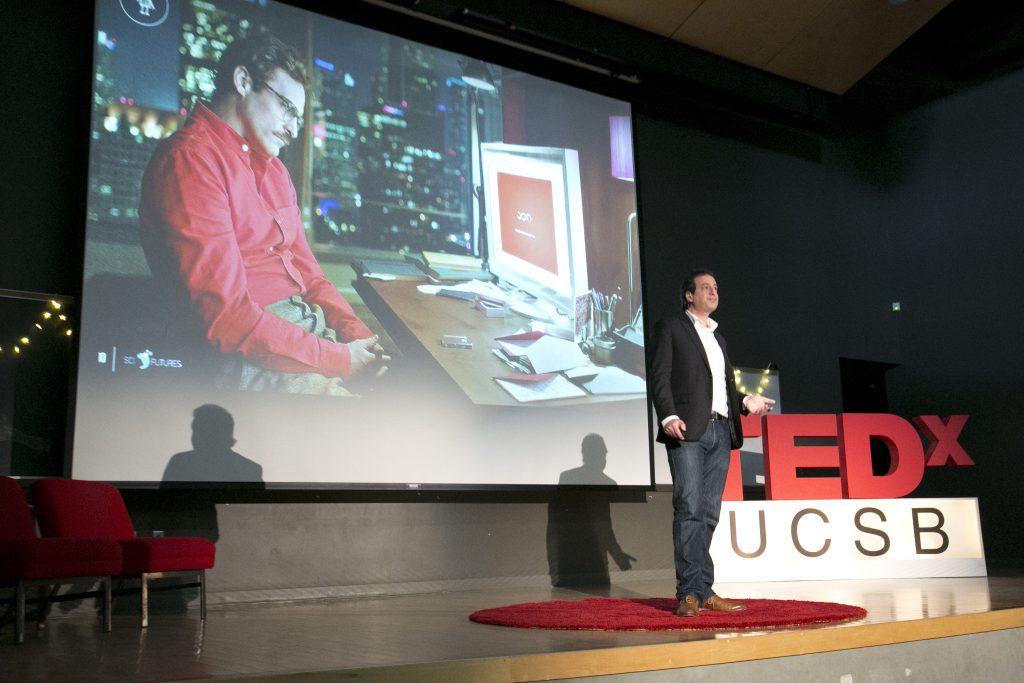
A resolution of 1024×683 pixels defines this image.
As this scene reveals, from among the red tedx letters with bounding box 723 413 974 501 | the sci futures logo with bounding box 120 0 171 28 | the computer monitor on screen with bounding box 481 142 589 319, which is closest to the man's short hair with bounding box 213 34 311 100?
the sci futures logo with bounding box 120 0 171 28

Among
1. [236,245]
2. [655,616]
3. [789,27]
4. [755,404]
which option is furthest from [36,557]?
[789,27]

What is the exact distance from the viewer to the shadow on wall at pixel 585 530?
244 inches

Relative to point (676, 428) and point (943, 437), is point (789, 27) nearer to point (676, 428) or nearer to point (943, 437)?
point (943, 437)

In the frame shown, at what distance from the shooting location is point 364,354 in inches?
211

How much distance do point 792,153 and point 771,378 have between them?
211 cm

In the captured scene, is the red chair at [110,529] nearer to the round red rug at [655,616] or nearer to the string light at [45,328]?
the string light at [45,328]

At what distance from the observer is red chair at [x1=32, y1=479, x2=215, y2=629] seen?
4012mm

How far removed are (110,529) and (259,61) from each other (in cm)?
269

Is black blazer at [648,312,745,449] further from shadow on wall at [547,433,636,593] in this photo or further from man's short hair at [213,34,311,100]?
man's short hair at [213,34,311,100]

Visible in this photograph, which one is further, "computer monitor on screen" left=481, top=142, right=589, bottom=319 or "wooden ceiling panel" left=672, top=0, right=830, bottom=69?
"wooden ceiling panel" left=672, top=0, right=830, bottom=69

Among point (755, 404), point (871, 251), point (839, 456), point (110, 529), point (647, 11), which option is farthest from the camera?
point (871, 251)

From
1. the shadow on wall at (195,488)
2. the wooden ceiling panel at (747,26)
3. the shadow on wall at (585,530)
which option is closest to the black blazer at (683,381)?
the shadow on wall at (195,488)

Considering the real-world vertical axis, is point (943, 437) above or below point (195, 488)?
above

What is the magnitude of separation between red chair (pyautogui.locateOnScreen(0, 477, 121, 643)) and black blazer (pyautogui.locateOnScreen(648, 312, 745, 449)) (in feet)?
7.48
